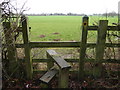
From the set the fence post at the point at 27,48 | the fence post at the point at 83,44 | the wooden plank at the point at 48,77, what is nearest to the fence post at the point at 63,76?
the wooden plank at the point at 48,77

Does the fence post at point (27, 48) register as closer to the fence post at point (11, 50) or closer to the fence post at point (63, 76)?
the fence post at point (11, 50)

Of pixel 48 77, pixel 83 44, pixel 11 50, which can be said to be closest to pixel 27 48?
pixel 11 50

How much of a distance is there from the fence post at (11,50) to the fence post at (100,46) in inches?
78.5

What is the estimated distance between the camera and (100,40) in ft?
11.3

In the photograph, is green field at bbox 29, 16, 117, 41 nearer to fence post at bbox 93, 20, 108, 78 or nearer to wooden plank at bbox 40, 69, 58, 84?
fence post at bbox 93, 20, 108, 78

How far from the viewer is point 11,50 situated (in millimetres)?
3535

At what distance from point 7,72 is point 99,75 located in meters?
2.36

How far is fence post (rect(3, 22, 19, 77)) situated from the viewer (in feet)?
Answer: 11.1

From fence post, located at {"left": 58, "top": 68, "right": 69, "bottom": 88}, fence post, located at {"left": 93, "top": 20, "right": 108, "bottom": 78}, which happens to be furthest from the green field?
fence post, located at {"left": 58, "top": 68, "right": 69, "bottom": 88}

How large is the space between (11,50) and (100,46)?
84.5 inches

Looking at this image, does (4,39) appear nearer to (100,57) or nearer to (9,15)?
(9,15)

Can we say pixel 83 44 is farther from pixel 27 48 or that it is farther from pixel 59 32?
pixel 59 32

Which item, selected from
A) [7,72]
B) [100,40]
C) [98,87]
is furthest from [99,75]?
[7,72]

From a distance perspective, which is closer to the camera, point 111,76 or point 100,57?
point 100,57
